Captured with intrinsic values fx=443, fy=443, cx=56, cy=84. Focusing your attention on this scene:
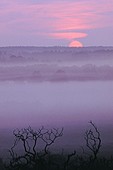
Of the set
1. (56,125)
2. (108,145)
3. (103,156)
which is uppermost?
(56,125)

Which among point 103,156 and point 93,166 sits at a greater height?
point 103,156

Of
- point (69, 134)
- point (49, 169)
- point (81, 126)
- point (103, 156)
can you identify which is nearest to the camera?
point (49, 169)

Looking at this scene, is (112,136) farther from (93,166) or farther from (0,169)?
(93,166)

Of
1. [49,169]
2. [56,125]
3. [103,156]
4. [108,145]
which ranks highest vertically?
[56,125]

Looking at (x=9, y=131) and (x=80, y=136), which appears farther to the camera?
(x=80, y=136)

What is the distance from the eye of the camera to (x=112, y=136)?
33688 mm

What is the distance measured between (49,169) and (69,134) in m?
25.6

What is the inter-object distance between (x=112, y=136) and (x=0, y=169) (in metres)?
20.1

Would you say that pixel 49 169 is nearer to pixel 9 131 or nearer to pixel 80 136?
pixel 9 131

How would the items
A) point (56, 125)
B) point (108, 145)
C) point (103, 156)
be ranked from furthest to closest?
point (56, 125), point (108, 145), point (103, 156)

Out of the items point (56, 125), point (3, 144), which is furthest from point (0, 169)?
Result: point (56, 125)

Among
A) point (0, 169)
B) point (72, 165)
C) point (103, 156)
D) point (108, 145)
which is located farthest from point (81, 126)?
point (72, 165)

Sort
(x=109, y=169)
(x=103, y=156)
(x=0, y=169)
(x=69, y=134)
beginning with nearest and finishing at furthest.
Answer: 1. (x=109, y=169)
2. (x=0, y=169)
3. (x=103, y=156)
4. (x=69, y=134)

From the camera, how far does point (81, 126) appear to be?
31.9m
